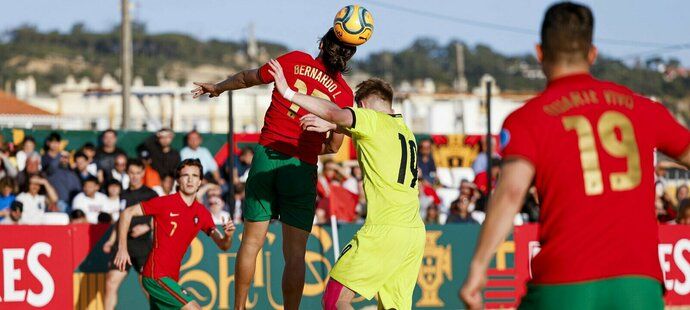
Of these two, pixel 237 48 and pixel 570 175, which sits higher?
pixel 237 48

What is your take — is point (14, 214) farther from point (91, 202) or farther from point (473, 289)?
point (473, 289)

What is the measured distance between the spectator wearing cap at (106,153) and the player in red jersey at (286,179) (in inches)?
287

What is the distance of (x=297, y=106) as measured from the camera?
30.5 feet

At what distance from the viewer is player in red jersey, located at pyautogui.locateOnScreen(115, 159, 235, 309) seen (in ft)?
35.6

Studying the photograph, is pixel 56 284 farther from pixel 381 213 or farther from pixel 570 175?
pixel 570 175

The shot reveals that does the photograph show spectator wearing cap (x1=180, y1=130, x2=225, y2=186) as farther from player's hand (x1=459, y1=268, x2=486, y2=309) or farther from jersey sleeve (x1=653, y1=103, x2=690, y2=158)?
player's hand (x1=459, y1=268, x2=486, y2=309)

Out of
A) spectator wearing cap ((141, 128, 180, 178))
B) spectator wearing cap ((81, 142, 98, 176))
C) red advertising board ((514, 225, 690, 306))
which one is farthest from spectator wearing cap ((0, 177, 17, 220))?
red advertising board ((514, 225, 690, 306))

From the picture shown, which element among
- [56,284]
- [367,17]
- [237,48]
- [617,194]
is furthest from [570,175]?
[237,48]

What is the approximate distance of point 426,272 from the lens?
15742 millimetres

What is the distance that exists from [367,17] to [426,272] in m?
Result: 7.18

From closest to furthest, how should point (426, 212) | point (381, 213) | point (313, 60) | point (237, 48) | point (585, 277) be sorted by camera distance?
point (585, 277) < point (381, 213) < point (313, 60) < point (426, 212) < point (237, 48)

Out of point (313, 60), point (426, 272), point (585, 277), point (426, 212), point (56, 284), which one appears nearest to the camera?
point (585, 277)

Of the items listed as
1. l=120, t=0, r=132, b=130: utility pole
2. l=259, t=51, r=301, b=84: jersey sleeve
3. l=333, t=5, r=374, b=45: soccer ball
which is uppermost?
l=120, t=0, r=132, b=130: utility pole

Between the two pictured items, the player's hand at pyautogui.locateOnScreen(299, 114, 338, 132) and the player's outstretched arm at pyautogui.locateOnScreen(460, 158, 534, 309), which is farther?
the player's hand at pyautogui.locateOnScreen(299, 114, 338, 132)
